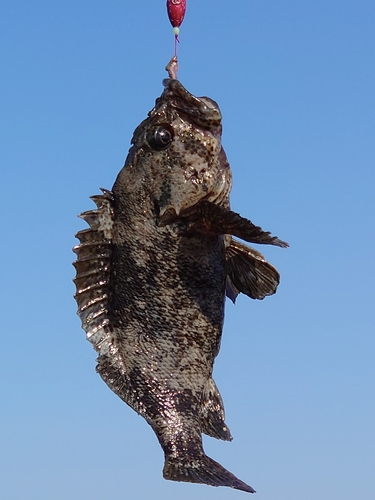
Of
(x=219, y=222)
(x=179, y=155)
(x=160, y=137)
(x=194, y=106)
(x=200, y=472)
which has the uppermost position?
(x=194, y=106)

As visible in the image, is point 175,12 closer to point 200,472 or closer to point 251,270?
point 251,270

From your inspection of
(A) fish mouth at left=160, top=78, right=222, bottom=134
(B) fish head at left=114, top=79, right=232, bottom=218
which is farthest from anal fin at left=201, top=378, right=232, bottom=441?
(A) fish mouth at left=160, top=78, right=222, bottom=134

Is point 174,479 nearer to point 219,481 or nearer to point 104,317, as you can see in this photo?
point 219,481

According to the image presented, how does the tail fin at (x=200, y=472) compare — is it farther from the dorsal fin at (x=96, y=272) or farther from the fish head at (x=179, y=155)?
the fish head at (x=179, y=155)

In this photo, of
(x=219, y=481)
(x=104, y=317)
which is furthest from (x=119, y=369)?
(x=219, y=481)

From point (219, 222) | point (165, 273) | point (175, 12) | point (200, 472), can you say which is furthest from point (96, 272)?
point (175, 12)

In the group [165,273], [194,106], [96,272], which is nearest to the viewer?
[165,273]
